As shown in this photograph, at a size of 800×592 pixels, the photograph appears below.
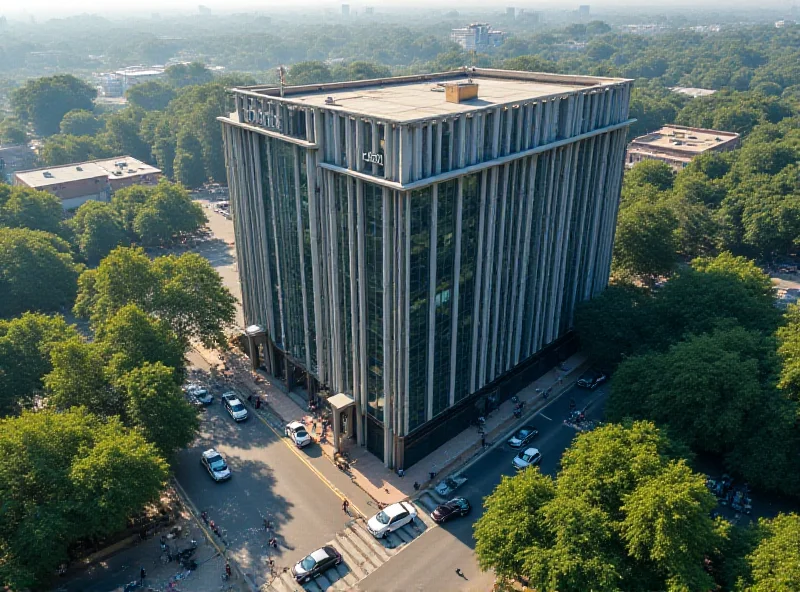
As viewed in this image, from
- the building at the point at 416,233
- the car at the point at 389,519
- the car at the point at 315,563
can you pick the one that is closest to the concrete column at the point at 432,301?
the building at the point at 416,233

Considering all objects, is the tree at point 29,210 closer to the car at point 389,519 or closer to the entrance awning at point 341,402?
the entrance awning at point 341,402

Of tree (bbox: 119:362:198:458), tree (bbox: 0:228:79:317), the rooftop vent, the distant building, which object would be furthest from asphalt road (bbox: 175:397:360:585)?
the distant building

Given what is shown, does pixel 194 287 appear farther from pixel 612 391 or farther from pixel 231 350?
pixel 612 391

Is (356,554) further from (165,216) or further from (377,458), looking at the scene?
(165,216)

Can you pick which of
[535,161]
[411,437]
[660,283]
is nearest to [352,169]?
[535,161]

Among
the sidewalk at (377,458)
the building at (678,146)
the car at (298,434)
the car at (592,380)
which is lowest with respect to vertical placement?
the sidewalk at (377,458)
